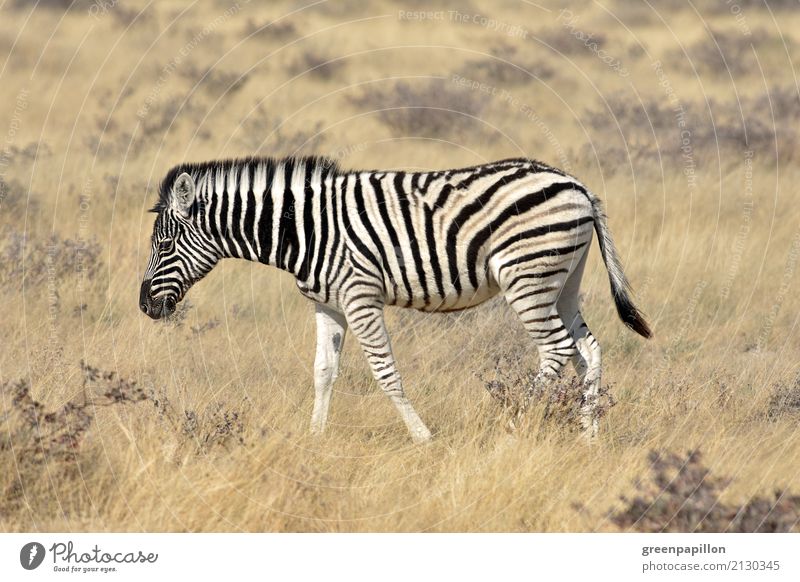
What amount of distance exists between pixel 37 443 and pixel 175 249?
7.35ft

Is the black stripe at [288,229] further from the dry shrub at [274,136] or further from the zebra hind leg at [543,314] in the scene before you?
the dry shrub at [274,136]

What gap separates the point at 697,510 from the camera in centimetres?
646

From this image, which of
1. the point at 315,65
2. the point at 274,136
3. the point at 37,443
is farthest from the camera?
the point at 315,65

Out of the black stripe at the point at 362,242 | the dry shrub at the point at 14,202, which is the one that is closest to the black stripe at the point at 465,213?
the black stripe at the point at 362,242

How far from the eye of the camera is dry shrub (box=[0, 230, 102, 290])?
38.5ft

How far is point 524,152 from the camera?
65.1 ft
